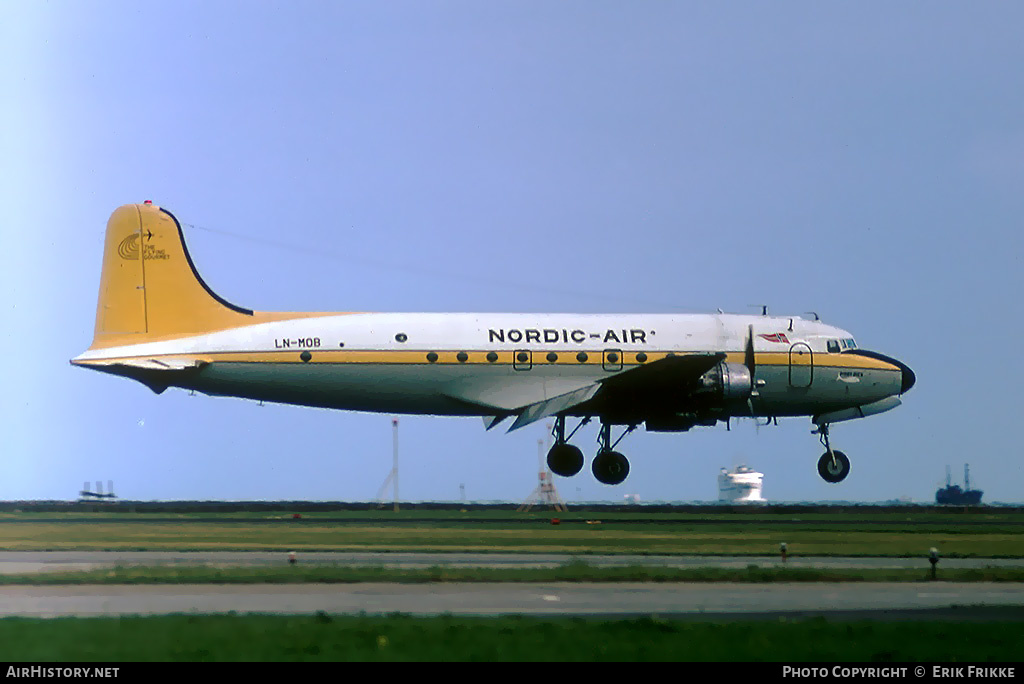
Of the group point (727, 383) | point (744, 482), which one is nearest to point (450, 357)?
point (727, 383)

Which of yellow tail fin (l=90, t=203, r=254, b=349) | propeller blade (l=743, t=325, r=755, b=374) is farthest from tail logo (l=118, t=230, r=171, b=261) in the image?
propeller blade (l=743, t=325, r=755, b=374)

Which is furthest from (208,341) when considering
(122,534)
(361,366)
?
(122,534)

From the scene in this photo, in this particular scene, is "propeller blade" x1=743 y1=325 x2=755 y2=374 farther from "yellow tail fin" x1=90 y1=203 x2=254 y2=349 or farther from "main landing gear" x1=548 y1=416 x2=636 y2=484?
"yellow tail fin" x1=90 y1=203 x2=254 y2=349

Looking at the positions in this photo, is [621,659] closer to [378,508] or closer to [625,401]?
[625,401]

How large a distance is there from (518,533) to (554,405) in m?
6.85

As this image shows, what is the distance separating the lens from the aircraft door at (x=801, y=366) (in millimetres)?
42000

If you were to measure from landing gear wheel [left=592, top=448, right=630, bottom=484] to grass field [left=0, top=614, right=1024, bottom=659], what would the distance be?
2425cm

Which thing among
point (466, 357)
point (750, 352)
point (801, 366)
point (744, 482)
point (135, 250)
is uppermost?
point (135, 250)

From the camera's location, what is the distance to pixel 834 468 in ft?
143

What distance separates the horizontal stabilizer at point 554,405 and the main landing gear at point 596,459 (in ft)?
5.37

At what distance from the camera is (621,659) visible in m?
13.9

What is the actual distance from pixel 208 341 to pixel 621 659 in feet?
88.3

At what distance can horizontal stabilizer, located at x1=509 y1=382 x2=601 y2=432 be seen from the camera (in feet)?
128

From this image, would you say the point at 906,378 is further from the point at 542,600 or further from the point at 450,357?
the point at 542,600
